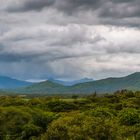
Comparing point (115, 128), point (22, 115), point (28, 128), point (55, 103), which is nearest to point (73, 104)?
point (55, 103)

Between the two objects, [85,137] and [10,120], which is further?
[10,120]

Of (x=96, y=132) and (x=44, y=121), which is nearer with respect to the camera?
(x=96, y=132)

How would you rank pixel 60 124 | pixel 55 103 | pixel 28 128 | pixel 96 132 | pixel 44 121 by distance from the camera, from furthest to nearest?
pixel 55 103
pixel 44 121
pixel 28 128
pixel 60 124
pixel 96 132

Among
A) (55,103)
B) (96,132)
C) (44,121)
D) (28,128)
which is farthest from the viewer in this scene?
(55,103)

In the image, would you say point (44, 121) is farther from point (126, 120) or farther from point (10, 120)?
point (126, 120)

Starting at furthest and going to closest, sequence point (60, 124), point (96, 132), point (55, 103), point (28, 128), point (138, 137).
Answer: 1. point (55, 103)
2. point (28, 128)
3. point (138, 137)
4. point (60, 124)
5. point (96, 132)

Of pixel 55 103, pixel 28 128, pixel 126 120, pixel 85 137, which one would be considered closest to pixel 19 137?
pixel 28 128

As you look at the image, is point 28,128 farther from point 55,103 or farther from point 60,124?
point 55,103

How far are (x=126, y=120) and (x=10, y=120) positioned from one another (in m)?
35.5

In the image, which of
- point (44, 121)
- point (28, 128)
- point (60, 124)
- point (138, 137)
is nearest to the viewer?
point (60, 124)

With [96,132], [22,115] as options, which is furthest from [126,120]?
[96,132]

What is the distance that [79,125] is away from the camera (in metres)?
82.4

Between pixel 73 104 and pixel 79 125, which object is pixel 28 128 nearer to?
pixel 79 125

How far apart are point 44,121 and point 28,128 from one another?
31.6 ft
